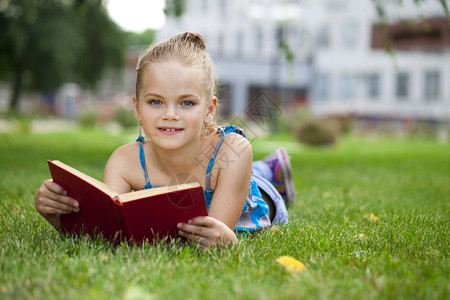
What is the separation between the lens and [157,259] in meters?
1.87

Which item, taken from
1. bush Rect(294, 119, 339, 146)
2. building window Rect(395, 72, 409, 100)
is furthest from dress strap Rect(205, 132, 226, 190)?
building window Rect(395, 72, 409, 100)

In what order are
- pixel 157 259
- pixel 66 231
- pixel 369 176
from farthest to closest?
pixel 369 176 < pixel 66 231 < pixel 157 259

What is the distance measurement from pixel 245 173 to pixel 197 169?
297 mm

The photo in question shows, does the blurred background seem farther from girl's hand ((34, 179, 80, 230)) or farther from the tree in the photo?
girl's hand ((34, 179, 80, 230))

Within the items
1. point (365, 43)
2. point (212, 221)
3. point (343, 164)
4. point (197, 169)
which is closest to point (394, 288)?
point (212, 221)

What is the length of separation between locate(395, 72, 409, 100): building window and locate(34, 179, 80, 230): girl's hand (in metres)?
23.9

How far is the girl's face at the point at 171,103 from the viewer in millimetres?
2172

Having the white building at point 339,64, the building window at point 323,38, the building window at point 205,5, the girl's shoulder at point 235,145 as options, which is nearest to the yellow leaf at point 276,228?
the girl's shoulder at point 235,145

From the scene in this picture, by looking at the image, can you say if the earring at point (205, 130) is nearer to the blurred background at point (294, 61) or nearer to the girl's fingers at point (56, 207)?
the girl's fingers at point (56, 207)

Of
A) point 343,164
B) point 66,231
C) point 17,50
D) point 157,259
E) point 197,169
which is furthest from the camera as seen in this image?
point 17,50

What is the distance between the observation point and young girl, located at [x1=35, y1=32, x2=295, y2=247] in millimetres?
2168

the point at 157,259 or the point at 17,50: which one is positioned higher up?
the point at 17,50

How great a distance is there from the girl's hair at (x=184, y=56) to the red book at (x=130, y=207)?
0.56 meters

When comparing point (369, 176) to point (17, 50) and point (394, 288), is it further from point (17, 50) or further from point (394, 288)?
point (17, 50)
